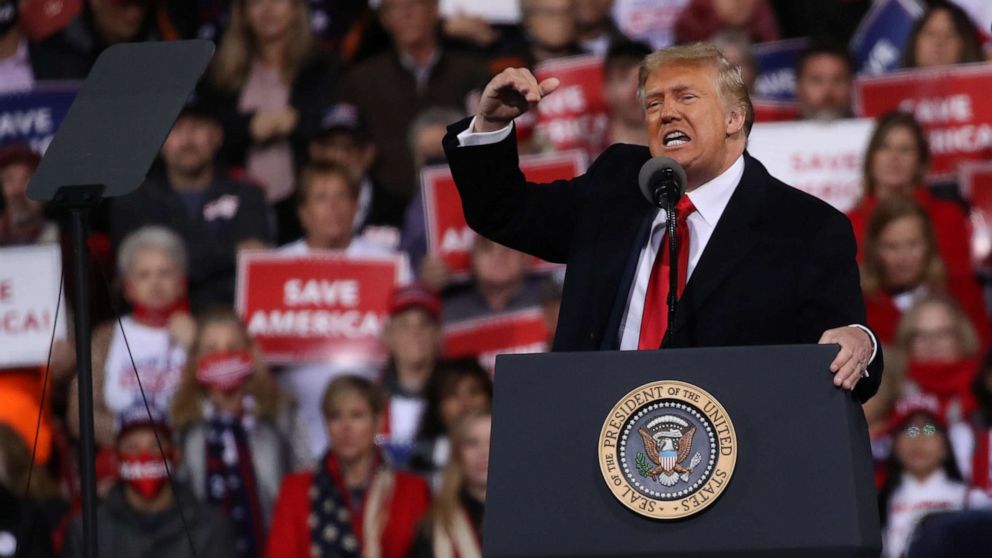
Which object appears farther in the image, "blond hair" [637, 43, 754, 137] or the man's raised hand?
"blond hair" [637, 43, 754, 137]

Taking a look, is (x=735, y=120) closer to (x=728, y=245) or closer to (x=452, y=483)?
(x=728, y=245)

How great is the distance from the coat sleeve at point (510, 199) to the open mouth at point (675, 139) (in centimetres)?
26

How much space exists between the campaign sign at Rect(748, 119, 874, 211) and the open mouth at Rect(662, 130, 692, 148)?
3600 millimetres

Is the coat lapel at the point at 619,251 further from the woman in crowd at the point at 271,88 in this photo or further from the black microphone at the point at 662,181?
the woman in crowd at the point at 271,88

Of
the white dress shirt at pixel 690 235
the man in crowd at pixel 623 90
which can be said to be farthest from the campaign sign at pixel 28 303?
the white dress shirt at pixel 690 235

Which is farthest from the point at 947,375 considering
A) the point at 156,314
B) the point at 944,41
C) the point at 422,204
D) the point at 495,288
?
the point at 156,314

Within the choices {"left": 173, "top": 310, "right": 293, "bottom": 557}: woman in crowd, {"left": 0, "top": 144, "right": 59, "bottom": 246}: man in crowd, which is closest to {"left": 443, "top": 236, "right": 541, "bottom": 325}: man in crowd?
{"left": 173, "top": 310, "right": 293, "bottom": 557}: woman in crowd

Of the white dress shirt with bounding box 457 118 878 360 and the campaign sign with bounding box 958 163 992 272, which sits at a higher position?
the campaign sign with bounding box 958 163 992 272

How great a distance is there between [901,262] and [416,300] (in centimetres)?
173

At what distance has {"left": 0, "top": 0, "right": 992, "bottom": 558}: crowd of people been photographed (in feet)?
19.5

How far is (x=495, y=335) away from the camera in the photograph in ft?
21.1

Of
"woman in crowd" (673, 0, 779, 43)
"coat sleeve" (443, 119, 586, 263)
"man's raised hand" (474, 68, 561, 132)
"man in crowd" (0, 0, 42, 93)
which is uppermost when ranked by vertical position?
"man in crowd" (0, 0, 42, 93)

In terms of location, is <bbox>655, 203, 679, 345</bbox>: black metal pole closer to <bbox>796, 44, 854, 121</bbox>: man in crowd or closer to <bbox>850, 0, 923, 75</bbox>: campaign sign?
<bbox>796, 44, 854, 121</bbox>: man in crowd

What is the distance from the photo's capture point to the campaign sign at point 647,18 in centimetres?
688
